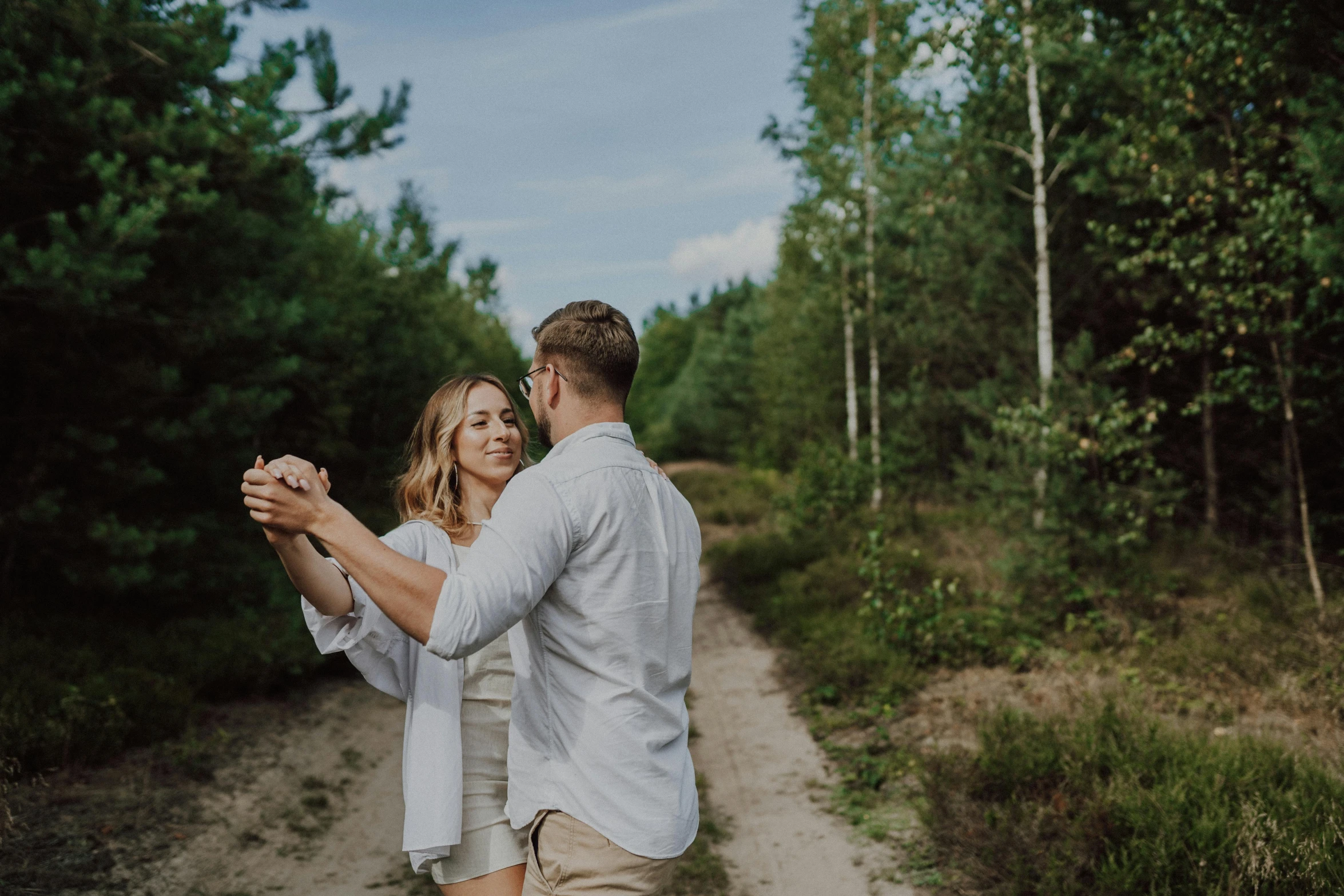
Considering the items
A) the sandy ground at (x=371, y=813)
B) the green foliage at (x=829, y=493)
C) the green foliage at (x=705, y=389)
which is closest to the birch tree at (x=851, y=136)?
the green foliage at (x=829, y=493)

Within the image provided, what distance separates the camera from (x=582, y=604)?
186 centimetres

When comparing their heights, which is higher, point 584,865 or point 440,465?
point 440,465

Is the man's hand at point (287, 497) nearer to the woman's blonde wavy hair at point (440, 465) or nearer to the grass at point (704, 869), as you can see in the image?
the woman's blonde wavy hair at point (440, 465)

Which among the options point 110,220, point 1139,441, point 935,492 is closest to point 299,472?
point 110,220

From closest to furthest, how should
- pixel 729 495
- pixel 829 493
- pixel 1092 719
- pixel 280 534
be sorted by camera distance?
pixel 280 534 → pixel 1092 719 → pixel 829 493 → pixel 729 495

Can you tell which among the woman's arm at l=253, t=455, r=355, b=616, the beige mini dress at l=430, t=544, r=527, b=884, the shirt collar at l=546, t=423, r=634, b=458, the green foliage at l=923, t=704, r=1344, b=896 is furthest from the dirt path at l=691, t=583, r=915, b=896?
the shirt collar at l=546, t=423, r=634, b=458

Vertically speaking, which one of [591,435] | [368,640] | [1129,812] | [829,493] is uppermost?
[591,435]

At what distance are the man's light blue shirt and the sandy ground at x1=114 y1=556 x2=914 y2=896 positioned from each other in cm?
355

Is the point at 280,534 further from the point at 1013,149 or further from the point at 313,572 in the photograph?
the point at 1013,149

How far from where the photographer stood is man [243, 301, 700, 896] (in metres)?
1.71

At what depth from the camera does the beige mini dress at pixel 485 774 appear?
7.73 feet

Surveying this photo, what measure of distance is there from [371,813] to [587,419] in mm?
5400

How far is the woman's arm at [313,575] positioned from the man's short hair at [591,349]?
2.17 feet

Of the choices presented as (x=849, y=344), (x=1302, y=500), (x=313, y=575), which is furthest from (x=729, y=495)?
(x=313, y=575)
